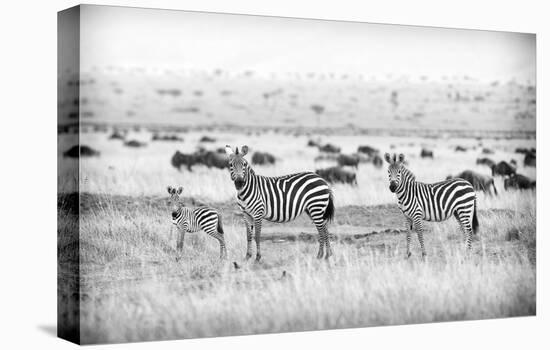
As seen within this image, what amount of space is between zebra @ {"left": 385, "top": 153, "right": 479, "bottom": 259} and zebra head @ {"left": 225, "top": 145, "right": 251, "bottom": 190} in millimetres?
2309

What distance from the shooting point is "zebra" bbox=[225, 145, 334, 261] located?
15.6 m

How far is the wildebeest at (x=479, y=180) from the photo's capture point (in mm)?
17234

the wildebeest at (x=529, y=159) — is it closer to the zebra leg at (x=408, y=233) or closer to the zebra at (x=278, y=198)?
the zebra leg at (x=408, y=233)

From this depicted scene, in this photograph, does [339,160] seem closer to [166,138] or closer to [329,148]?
[329,148]

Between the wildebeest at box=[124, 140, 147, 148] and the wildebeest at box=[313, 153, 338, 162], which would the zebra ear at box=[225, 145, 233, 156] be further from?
the wildebeest at box=[313, 153, 338, 162]

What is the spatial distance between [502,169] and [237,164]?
4.49 meters

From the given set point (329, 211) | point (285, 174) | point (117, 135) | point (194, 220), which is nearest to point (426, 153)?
point (329, 211)

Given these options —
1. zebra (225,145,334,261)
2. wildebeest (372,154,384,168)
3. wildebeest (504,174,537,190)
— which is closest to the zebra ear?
zebra (225,145,334,261)

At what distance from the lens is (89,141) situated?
1453 centimetres

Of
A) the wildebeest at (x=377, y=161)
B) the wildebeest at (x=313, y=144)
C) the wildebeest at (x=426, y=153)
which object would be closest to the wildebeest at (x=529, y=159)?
the wildebeest at (x=426, y=153)

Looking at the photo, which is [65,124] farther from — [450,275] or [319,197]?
[450,275]

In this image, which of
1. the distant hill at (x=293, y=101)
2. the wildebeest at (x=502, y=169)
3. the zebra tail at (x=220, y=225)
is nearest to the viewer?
the distant hill at (x=293, y=101)

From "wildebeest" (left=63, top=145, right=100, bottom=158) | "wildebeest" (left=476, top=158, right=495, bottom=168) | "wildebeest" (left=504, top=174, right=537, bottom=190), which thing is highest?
"wildebeest" (left=63, top=145, right=100, bottom=158)

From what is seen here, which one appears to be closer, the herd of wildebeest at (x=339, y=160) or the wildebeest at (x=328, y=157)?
the herd of wildebeest at (x=339, y=160)
